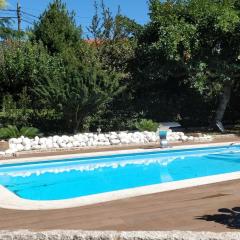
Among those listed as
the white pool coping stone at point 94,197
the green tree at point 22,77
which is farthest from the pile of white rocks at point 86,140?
the white pool coping stone at point 94,197

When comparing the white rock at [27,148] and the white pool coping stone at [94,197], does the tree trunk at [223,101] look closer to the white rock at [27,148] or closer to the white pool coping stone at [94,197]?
the white rock at [27,148]

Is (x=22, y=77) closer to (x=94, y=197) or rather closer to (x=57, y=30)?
(x=57, y=30)

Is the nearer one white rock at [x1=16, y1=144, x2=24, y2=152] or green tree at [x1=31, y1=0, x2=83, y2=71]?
white rock at [x1=16, y1=144, x2=24, y2=152]

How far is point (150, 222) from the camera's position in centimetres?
626

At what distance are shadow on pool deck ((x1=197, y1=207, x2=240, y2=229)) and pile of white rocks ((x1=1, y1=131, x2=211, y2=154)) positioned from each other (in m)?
8.34

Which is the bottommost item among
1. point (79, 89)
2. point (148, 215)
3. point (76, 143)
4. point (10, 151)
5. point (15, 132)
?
point (148, 215)

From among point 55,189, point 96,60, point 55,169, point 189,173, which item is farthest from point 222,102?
point 55,189

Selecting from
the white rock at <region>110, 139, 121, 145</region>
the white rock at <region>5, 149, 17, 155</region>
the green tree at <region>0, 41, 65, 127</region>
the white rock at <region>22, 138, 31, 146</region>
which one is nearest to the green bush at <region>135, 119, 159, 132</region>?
the white rock at <region>110, 139, 121, 145</region>

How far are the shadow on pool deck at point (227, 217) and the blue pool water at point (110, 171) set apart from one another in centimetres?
402

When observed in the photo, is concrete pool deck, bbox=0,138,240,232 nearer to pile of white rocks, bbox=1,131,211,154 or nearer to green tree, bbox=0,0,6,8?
pile of white rocks, bbox=1,131,211,154

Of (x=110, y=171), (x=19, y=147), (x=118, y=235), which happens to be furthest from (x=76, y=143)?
(x=118, y=235)

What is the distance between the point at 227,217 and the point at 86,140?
937 cm

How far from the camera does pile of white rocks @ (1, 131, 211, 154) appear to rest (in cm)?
1440

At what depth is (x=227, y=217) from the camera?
6250 mm
